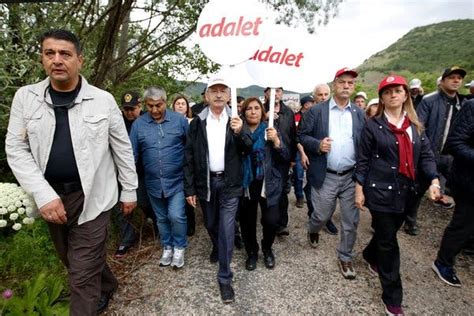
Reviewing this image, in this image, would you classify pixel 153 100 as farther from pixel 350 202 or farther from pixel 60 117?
pixel 350 202

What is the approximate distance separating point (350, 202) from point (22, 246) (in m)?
3.44

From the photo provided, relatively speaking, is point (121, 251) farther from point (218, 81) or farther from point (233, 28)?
point (233, 28)

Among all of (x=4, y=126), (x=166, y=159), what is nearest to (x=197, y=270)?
(x=166, y=159)

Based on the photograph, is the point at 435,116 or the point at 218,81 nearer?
the point at 218,81

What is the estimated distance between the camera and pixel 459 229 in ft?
10.5

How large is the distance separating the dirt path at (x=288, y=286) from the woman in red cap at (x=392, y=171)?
436 mm

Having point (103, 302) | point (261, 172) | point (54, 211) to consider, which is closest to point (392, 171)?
point (261, 172)

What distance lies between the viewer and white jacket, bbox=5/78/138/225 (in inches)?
85.4

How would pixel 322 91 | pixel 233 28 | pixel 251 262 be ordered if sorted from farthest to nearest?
pixel 322 91 < pixel 251 262 < pixel 233 28

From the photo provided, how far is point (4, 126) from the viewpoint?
3.86 meters

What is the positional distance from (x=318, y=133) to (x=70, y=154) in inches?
94.6

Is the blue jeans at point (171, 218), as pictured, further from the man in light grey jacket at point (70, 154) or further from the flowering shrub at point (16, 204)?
the flowering shrub at point (16, 204)

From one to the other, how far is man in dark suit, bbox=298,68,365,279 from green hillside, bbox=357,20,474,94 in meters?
50.5

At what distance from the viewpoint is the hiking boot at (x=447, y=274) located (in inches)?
129
